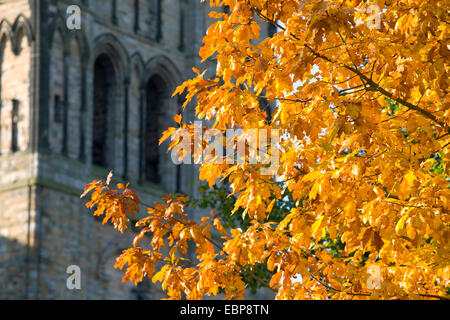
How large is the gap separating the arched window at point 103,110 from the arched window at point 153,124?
4.91 feet

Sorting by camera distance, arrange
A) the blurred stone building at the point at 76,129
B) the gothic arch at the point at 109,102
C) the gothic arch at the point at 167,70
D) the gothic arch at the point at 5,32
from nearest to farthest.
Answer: the blurred stone building at the point at 76,129 < the gothic arch at the point at 5,32 < the gothic arch at the point at 109,102 < the gothic arch at the point at 167,70

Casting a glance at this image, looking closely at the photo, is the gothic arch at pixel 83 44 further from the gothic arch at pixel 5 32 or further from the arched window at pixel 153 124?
the arched window at pixel 153 124

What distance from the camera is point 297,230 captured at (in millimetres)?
9664

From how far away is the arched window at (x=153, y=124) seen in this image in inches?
1443

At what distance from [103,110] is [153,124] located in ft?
7.23

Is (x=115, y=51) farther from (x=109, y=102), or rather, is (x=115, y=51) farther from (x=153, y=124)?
(x=153, y=124)

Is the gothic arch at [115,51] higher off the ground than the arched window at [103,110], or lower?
higher

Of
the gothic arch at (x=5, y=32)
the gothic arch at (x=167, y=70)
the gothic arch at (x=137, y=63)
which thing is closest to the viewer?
the gothic arch at (x=5, y=32)

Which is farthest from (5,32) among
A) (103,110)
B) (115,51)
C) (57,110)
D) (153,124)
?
(153,124)

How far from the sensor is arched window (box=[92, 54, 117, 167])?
1377 inches

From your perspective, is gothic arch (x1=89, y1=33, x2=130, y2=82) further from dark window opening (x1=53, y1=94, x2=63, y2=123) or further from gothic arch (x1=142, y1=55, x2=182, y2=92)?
dark window opening (x1=53, y1=94, x2=63, y2=123)

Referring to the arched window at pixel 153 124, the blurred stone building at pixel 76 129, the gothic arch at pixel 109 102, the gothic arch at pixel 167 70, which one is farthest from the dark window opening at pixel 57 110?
the gothic arch at pixel 167 70

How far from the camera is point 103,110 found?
35.5 metres

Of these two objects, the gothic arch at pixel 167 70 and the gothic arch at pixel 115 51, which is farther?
the gothic arch at pixel 167 70
